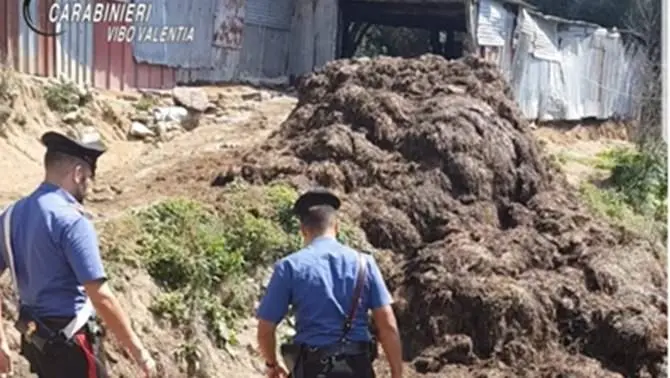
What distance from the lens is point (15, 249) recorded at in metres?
5.60

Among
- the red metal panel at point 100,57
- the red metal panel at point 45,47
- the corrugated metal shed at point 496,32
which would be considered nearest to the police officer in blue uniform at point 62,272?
the red metal panel at point 45,47

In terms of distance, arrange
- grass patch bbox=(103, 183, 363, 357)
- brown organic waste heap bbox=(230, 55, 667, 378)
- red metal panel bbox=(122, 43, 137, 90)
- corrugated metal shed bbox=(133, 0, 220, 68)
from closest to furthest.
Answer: grass patch bbox=(103, 183, 363, 357) → brown organic waste heap bbox=(230, 55, 667, 378) → red metal panel bbox=(122, 43, 137, 90) → corrugated metal shed bbox=(133, 0, 220, 68)

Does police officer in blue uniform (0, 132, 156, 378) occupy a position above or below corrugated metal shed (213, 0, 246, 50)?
below

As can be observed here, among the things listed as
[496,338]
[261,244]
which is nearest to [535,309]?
[496,338]

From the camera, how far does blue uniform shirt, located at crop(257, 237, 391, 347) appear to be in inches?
227

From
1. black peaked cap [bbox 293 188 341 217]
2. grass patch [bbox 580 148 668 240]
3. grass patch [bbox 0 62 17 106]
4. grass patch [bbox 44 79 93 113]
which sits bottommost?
grass patch [bbox 580 148 668 240]

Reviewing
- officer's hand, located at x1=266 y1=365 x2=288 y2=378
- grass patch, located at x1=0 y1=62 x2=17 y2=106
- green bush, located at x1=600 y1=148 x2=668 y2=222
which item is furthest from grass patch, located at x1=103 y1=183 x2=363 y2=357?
green bush, located at x1=600 y1=148 x2=668 y2=222

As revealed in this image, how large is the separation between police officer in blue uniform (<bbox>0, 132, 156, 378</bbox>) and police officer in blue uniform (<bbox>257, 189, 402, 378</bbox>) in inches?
28.5

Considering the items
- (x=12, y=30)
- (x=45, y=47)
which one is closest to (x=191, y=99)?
(x=45, y=47)

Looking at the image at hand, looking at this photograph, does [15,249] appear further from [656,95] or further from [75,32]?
[656,95]

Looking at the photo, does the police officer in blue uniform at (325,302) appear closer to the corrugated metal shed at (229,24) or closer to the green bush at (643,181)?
the green bush at (643,181)

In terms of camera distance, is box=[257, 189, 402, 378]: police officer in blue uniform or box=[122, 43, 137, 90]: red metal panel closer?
box=[257, 189, 402, 378]: police officer in blue uniform

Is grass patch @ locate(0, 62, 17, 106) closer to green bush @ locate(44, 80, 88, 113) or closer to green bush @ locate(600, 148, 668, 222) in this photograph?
green bush @ locate(44, 80, 88, 113)

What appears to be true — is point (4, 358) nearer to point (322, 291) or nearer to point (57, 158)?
point (57, 158)
